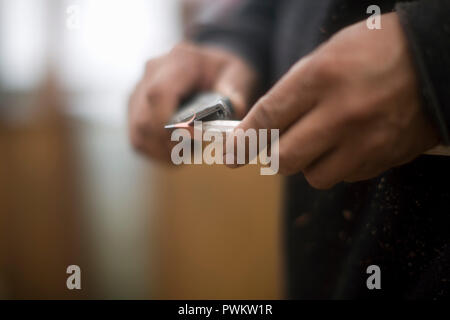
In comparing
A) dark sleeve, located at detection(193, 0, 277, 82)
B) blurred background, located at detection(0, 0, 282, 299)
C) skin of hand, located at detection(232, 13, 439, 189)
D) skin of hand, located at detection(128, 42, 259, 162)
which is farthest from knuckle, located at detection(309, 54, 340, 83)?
blurred background, located at detection(0, 0, 282, 299)

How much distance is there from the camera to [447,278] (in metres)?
0.18

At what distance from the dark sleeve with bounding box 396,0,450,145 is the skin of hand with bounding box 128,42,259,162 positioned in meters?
0.12

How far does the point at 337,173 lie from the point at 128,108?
214mm

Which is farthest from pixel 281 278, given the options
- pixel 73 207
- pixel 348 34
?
pixel 73 207

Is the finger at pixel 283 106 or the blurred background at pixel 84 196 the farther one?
the blurred background at pixel 84 196

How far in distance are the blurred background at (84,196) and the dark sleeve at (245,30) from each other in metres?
0.23

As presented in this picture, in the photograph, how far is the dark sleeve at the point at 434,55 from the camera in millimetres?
134

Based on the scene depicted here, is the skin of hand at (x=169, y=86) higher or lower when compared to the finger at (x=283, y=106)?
higher

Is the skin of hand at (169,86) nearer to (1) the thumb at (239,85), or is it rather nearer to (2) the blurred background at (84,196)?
(1) the thumb at (239,85)

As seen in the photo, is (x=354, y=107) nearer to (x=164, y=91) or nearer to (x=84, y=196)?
(x=164, y=91)

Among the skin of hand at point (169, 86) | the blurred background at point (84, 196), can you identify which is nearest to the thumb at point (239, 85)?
the skin of hand at point (169, 86)

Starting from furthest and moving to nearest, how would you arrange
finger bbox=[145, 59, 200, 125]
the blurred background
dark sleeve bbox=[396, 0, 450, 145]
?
the blurred background → finger bbox=[145, 59, 200, 125] → dark sleeve bbox=[396, 0, 450, 145]

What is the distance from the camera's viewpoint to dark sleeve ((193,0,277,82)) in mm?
362

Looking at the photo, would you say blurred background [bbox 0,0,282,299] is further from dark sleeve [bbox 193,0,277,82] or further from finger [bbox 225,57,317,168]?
finger [bbox 225,57,317,168]
